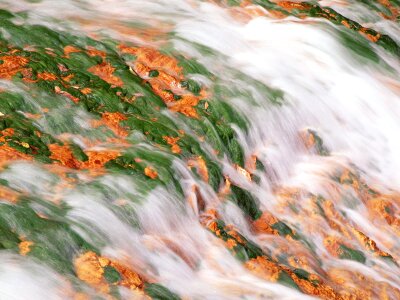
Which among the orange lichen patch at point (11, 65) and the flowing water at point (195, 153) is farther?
the orange lichen patch at point (11, 65)

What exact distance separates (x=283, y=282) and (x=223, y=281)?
67 centimetres

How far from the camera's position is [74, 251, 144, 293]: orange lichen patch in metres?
6.33

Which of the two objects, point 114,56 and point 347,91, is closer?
point 114,56

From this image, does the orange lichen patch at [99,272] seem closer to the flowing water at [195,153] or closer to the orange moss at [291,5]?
the flowing water at [195,153]

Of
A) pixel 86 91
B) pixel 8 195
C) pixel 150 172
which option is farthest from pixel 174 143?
pixel 8 195

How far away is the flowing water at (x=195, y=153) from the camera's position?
22.6 feet

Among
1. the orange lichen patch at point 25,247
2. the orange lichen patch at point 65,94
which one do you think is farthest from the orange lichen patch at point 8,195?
the orange lichen patch at point 65,94

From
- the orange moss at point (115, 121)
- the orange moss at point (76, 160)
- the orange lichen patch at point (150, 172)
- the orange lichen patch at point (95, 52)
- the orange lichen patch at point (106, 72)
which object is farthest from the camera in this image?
the orange lichen patch at point (95, 52)

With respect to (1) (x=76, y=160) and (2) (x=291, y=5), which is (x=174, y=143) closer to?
(1) (x=76, y=160)

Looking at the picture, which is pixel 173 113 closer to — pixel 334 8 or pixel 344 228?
pixel 344 228

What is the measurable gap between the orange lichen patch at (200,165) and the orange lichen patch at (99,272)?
226 centimetres

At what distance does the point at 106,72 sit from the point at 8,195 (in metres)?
3.37

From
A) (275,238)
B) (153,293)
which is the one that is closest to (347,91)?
(275,238)

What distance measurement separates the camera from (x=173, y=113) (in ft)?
31.3
